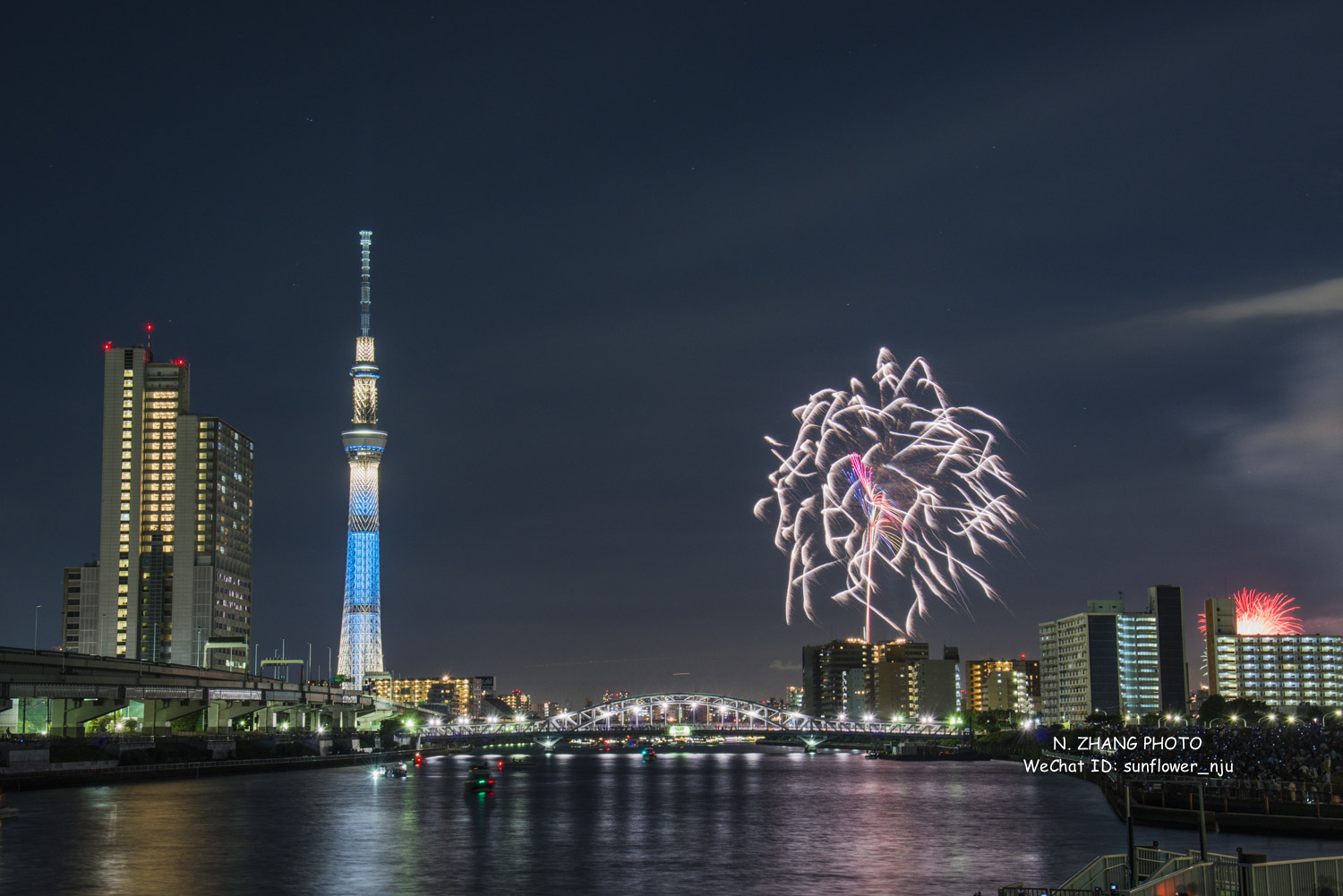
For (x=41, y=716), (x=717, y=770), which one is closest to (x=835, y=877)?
(x=41, y=716)

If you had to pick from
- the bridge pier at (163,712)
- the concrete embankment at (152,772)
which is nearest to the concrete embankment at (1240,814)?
the concrete embankment at (152,772)

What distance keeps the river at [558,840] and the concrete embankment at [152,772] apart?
235cm

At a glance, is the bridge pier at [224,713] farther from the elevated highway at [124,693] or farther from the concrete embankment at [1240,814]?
the concrete embankment at [1240,814]

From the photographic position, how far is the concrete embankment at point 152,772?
338 feet

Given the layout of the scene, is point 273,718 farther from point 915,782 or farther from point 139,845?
point 139,845

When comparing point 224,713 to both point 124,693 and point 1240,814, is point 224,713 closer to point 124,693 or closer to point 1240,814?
point 124,693

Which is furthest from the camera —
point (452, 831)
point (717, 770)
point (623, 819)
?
point (717, 770)

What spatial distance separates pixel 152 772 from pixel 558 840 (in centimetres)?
6296

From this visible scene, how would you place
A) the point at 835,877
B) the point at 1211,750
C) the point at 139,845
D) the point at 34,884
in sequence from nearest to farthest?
the point at 34,884
the point at 835,877
the point at 139,845
the point at 1211,750

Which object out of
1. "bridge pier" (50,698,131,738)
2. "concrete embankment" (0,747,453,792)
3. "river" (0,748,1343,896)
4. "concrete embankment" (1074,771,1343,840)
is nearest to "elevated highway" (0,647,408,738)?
"bridge pier" (50,698,131,738)

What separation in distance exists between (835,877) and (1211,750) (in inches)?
2454

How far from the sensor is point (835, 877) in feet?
191

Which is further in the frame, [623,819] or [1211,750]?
[1211,750]

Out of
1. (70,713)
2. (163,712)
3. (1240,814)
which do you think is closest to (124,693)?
(70,713)
